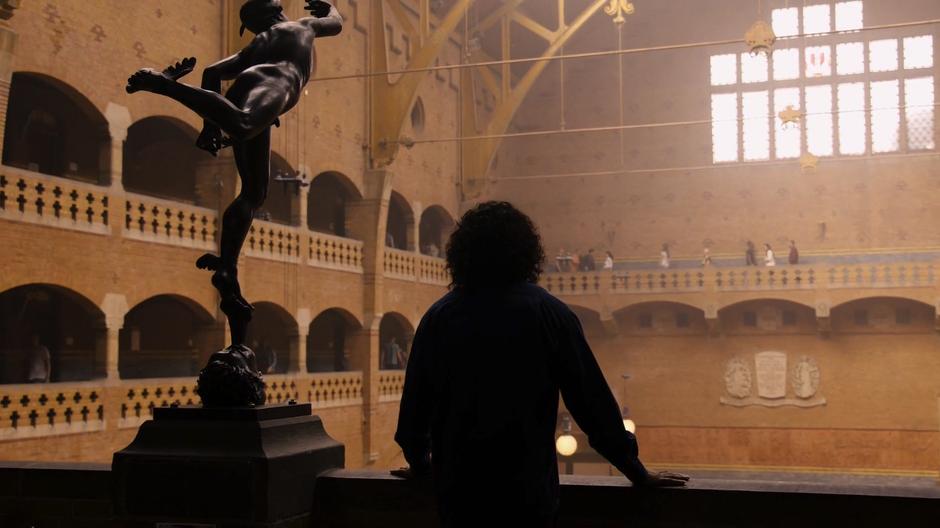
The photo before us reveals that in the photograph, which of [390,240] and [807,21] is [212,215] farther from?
[807,21]

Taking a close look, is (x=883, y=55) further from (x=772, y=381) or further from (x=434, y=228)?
(x=434, y=228)

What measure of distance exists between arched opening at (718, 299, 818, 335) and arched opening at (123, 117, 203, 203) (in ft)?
51.0

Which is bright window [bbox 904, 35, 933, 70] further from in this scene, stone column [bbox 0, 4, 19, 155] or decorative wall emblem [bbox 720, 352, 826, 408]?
stone column [bbox 0, 4, 19, 155]

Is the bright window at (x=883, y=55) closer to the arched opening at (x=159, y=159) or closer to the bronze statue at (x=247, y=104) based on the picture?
the arched opening at (x=159, y=159)

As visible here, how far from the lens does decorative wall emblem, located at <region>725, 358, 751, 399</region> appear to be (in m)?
27.7

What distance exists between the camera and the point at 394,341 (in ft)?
79.8

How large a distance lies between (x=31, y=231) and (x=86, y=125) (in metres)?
4.31

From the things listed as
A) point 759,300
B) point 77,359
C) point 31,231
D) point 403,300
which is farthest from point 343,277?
point 759,300

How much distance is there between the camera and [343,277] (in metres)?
21.2

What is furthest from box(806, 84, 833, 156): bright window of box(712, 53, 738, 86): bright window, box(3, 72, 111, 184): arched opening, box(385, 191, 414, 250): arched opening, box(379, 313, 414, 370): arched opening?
box(3, 72, 111, 184): arched opening

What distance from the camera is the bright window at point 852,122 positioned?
2809 cm

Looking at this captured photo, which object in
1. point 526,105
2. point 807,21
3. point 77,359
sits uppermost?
point 807,21

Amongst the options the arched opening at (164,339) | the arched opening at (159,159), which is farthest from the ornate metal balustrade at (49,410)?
the arched opening at (159,159)

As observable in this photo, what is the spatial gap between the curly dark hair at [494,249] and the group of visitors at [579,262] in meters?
25.7
